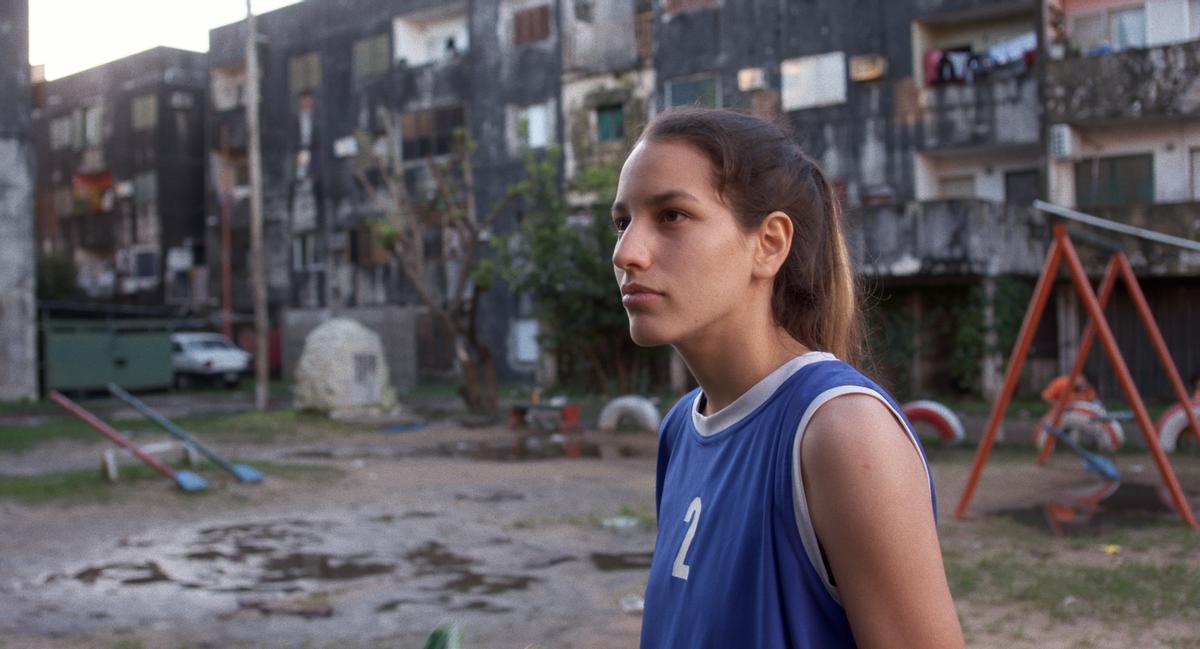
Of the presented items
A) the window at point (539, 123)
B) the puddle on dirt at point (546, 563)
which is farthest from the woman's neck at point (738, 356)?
the window at point (539, 123)

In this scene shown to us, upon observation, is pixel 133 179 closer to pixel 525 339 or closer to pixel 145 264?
pixel 145 264

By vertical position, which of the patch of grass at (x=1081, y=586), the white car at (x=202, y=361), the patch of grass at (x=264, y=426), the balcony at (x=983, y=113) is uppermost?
the balcony at (x=983, y=113)

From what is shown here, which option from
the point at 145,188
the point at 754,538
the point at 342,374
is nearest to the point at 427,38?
the point at 145,188

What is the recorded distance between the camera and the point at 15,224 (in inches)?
965

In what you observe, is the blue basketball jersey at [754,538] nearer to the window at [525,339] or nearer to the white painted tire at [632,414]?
the white painted tire at [632,414]

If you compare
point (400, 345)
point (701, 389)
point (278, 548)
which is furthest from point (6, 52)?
point (701, 389)

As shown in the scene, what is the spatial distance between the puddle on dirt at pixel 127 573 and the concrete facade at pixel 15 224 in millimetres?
18451

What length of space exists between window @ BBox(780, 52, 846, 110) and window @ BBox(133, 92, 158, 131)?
76.0 ft

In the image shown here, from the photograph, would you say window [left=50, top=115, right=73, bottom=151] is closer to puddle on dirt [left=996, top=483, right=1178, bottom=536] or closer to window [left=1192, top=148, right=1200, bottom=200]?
window [left=1192, top=148, right=1200, bottom=200]

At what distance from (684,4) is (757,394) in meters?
26.9

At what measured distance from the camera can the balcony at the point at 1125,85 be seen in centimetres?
2030

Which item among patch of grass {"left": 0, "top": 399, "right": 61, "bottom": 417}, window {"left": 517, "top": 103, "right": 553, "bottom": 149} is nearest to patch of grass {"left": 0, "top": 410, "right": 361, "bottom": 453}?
patch of grass {"left": 0, "top": 399, "right": 61, "bottom": 417}

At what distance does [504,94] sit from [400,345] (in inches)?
303

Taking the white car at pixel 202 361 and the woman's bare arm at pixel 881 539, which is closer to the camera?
the woman's bare arm at pixel 881 539
